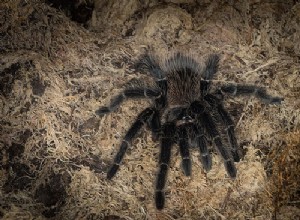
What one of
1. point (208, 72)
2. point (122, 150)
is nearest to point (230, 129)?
point (208, 72)

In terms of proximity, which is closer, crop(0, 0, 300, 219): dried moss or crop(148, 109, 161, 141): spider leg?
crop(0, 0, 300, 219): dried moss

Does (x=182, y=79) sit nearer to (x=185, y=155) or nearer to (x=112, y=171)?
(x=185, y=155)

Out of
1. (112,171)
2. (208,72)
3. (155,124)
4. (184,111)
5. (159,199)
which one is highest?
(208,72)

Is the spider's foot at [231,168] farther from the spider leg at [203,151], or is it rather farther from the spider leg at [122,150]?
the spider leg at [122,150]

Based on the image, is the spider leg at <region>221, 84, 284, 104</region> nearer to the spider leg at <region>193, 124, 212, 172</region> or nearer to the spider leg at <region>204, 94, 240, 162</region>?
the spider leg at <region>204, 94, 240, 162</region>

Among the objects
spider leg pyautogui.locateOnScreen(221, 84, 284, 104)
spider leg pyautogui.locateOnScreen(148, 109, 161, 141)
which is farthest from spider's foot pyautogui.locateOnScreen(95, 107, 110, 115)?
spider leg pyautogui.locateOnScreen(221, 84, 284, 104)

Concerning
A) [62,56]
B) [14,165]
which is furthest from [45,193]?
[62,56]

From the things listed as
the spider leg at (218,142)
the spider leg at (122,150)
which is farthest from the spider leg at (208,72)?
the spider leg at (122,150)
